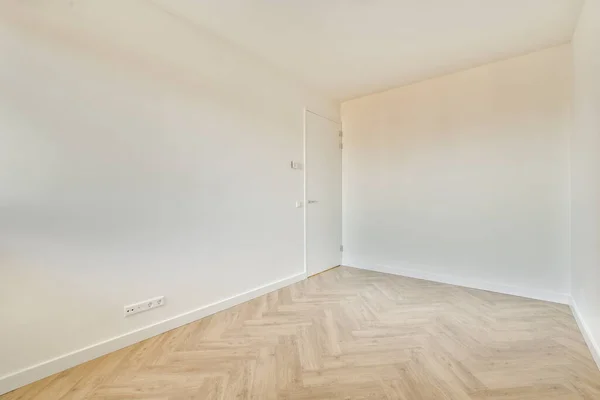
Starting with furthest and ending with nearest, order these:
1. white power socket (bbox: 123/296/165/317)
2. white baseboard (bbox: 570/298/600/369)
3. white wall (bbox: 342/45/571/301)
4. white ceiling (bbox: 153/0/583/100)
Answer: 1. white wall (bbox: 342/45/571/301)
2. white ceiling (bbox: 153/0/583/100)
3. white power socket (bbox: 123/296/165/317)
4. white baseboard (bbox: 570/298/600/369)

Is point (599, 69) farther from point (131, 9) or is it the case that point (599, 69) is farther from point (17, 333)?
point (17, 333)

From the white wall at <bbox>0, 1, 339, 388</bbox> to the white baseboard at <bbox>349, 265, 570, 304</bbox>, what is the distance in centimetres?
197

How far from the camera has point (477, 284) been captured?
10.4 feet

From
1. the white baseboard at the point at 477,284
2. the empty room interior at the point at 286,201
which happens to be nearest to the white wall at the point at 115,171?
the empty room interior at the point at 286,201

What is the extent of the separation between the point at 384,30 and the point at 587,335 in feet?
9.20

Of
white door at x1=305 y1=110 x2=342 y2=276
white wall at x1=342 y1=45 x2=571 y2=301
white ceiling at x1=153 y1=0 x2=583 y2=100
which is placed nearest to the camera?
white ceiling at x1=153 y1=0 x2=583 y2=100

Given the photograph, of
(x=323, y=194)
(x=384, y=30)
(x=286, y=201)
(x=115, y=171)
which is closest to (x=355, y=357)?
(x=286, y=201)

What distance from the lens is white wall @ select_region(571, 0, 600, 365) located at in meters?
1.78

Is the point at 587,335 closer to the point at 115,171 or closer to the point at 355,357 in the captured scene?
the point at 355,357

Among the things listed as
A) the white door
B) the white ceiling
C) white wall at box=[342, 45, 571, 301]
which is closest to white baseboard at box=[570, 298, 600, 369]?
white wall at box=[342, 45, 571, 301]

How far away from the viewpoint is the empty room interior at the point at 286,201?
160 cm

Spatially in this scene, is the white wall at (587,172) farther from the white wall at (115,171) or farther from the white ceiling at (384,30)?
the white wall at (115,171)

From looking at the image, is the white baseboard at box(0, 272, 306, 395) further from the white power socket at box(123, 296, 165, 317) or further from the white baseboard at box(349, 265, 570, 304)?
the white baseboard at box(349, 265, 570, 304)

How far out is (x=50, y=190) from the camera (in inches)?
65.2
